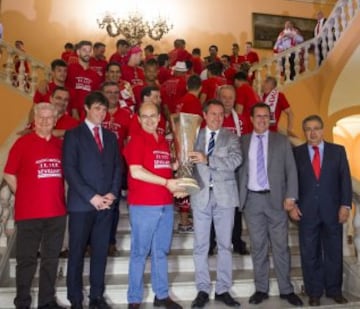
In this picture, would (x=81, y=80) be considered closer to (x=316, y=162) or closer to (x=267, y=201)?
(x=267, y=201)

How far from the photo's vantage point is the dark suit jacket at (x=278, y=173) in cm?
361

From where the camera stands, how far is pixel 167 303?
339cm

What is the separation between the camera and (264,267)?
143 inches

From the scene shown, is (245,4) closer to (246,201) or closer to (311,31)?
(311,31)

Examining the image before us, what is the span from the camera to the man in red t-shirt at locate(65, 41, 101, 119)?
5.16 meters

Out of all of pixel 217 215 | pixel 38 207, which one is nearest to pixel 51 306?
pixel 38 207

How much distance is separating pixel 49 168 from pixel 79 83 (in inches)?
84.7

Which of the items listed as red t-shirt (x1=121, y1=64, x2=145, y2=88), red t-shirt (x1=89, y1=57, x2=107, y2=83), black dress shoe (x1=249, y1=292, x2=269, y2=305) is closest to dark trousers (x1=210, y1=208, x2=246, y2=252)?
black dress shoe (x1=249, y1=292, x2=269, y2=305)

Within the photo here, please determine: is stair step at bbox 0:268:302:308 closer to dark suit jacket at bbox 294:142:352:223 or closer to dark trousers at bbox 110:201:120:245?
dark trousers at bbox 110:201:120:245

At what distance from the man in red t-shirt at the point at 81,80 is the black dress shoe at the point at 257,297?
274 cm

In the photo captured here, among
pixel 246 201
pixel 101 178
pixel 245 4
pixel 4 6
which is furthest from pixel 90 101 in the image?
pixel 245 4

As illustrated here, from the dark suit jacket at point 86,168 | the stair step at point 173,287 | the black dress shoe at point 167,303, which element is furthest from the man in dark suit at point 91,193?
the black dress shoe at point 167,303

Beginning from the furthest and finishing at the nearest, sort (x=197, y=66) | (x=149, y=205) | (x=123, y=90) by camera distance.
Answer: (x=197, y=66) < (x=123, y=90) < (x=149, y=205)

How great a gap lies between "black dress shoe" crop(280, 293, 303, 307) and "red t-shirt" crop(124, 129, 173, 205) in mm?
1221
